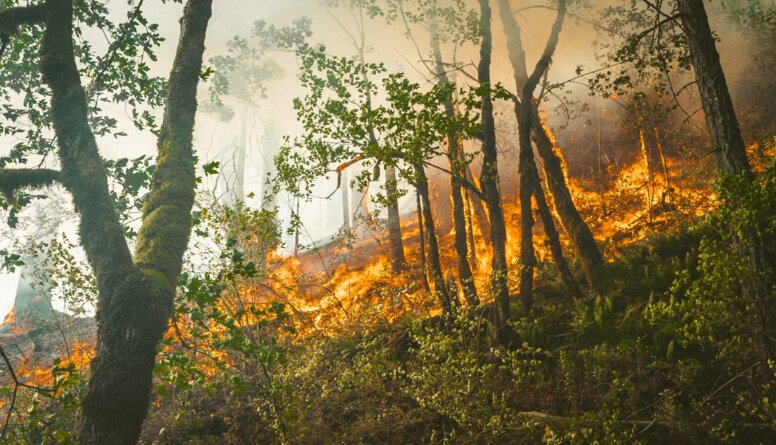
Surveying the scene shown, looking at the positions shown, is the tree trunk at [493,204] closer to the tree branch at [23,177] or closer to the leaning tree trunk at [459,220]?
the leaning tree trunk at [459,220]

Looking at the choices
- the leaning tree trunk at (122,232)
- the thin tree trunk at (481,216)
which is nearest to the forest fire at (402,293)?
the leaning tree trunk at (122,232)

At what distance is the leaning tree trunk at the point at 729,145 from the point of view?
3.82 m

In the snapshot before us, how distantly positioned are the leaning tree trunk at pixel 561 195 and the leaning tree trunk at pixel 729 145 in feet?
14.9

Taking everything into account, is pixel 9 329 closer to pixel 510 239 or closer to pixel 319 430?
pixel 319 430

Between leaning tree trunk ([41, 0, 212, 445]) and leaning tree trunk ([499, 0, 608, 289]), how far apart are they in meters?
7.18

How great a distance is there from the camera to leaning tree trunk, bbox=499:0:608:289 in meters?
9.92

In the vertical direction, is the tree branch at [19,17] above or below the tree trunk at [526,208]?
above

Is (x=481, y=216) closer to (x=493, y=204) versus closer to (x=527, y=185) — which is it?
(x=527, y=185)

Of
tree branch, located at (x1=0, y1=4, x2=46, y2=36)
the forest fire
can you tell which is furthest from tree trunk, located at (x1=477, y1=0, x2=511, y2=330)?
tree branch, located at (x1=0, y1=4, x2=46, y2=36)

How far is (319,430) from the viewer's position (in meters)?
6.86

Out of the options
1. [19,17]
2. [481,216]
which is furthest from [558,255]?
[481,216]

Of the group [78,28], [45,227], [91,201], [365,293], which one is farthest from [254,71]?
[91,201]

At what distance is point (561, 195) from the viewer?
10.5 m

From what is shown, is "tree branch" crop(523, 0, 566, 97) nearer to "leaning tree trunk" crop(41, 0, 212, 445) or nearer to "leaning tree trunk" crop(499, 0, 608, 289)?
"leaning tree trunk" crop(499, 0, 608, 289)
